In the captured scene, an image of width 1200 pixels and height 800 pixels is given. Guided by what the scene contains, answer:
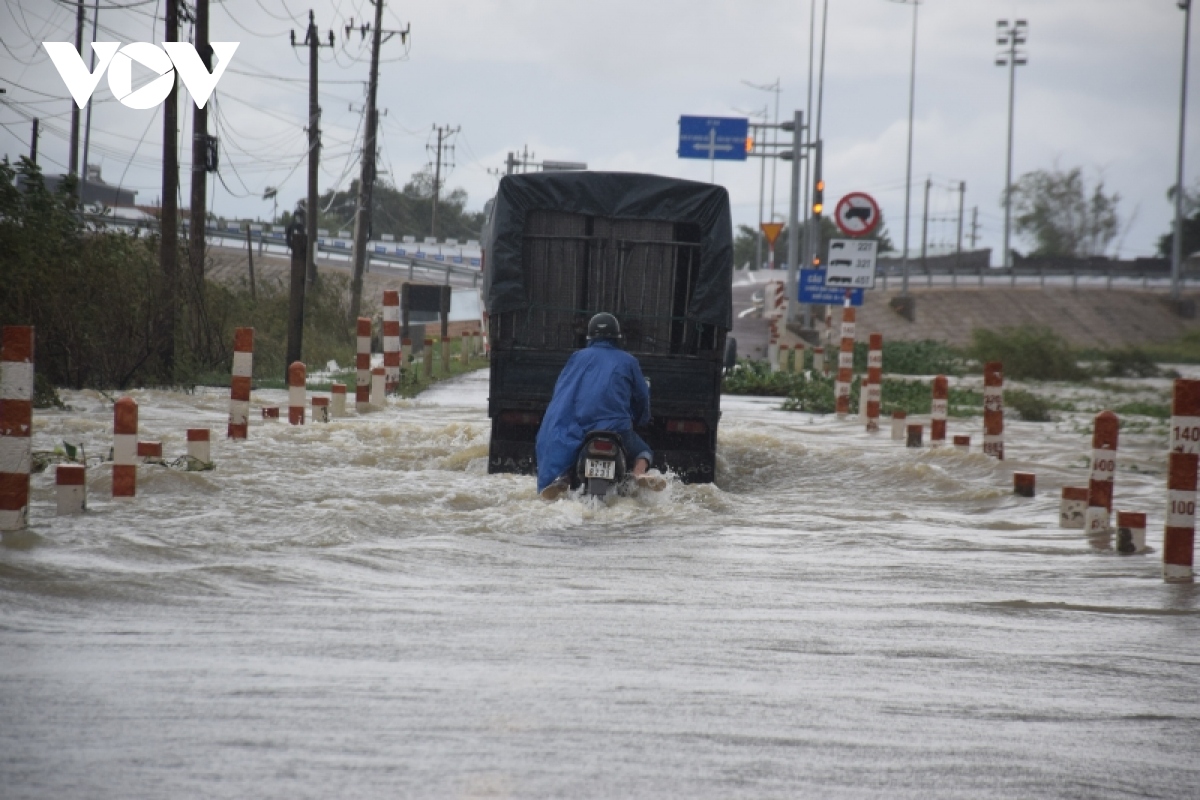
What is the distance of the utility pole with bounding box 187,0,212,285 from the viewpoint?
2477cm

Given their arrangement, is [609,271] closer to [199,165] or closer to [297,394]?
[297,394]

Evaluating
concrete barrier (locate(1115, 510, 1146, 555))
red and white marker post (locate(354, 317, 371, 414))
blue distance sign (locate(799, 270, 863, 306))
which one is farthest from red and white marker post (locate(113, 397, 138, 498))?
blue distance sign (locate(799, 270, 863, 306))

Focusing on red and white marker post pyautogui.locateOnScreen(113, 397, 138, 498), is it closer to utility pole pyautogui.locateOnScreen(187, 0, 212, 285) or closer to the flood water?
the flood water

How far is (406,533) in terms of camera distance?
936cm

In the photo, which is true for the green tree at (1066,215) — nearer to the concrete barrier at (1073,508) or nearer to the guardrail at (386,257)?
the guardrail at (386,257)

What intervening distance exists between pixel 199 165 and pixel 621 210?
1523 cm

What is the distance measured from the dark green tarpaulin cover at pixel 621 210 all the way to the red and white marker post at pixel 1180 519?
514 centimetres

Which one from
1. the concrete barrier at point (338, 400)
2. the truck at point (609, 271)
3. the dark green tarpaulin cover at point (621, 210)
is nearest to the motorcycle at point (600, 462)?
the truck at point (609, 271)

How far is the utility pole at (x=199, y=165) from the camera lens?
24766 mm

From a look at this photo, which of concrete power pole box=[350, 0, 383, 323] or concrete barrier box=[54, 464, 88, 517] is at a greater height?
concrete power pole box=[350, 0, 383, 323]

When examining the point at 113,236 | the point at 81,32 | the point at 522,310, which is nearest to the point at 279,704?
the point at 522,310

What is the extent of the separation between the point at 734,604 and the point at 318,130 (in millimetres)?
37332

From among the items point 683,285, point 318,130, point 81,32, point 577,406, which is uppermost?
point 81,32

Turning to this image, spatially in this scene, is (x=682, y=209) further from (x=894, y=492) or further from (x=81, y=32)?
(x=81, y=32)
